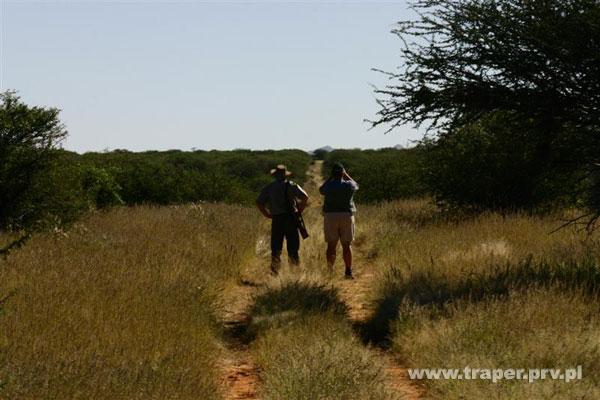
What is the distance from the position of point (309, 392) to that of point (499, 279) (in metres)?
4.29

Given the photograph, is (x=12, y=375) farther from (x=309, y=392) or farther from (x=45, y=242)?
(x=45, y=242)

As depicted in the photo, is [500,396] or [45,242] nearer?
[500,396]

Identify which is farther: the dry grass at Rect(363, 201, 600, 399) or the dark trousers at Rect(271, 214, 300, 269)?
the dark trousers at Rect(271, 214, 300, 269)

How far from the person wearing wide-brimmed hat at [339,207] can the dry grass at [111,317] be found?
1.88 metres

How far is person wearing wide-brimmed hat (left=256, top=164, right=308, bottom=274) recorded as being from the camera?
11297 millimetres

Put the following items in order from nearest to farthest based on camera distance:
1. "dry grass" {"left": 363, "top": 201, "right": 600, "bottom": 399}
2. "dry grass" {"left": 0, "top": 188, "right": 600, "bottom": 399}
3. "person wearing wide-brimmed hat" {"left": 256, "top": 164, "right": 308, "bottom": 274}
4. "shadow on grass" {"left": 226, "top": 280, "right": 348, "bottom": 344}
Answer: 1. "dry grass" {"left": 0, "top": 188, "right": 600, "bottom": 399}
2. "dry grass" {"left": 363, "top": 201, "right": 600, "bottom": 399}
3. "shadow on grass" {"left": 226, "top": 280, "right": 348, "bottom": 344}
4. "person wearing wide-brimmed hat" {"left": 256, "top": 164, "right": 308, "bottom": 274}

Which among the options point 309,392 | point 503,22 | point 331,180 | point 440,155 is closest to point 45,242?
point 331,180

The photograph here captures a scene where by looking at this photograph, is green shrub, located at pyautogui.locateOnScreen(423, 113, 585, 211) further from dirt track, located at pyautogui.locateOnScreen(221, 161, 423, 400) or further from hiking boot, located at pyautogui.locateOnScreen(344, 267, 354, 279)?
hiking boot, located at pyautogui.locateOnScreen(344, 267, 354, 279)

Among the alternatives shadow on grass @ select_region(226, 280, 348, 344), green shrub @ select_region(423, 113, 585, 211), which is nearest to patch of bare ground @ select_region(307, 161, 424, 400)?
shadow on grass @ select_region(226, 280, 348, 344)

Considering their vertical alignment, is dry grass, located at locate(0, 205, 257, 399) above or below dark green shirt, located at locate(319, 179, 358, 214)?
below

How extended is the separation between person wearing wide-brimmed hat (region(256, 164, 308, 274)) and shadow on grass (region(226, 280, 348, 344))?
1562mm

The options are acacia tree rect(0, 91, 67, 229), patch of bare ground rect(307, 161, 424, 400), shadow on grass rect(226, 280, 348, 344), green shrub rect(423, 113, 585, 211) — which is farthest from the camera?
green shrub rect(423, 113, 585, 211)

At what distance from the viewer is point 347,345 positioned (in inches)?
273

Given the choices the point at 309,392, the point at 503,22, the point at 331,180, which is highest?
the point at 503,22
